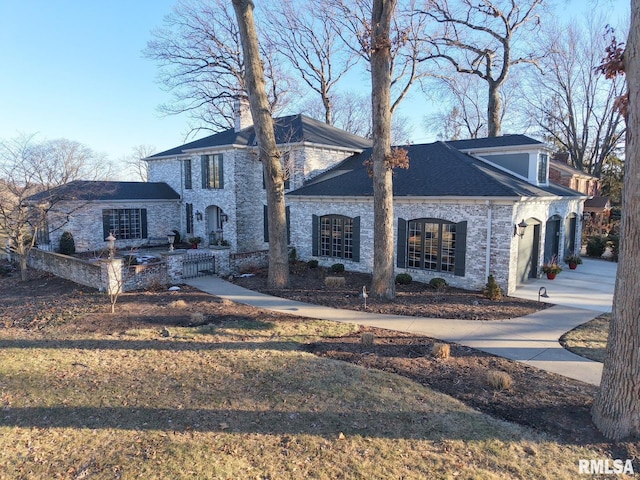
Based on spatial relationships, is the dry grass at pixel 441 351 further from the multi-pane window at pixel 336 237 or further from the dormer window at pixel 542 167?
the dormer window at pixel 542 167

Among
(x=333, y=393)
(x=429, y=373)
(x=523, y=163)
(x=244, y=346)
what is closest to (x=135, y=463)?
(x=333, y=393)

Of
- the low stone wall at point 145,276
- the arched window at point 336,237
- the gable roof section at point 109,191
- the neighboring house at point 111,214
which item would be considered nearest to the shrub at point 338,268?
the arched window at point 336,237

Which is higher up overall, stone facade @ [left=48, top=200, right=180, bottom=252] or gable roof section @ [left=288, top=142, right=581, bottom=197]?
gable roof section @ [left=288, top=142, right=581, bottom=197]

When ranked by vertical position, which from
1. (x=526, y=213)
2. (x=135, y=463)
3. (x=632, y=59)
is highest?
(x=632, y=59)

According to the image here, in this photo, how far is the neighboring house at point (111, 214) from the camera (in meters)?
21.7

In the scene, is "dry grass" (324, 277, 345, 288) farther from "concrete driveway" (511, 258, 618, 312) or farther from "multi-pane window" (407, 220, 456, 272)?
"concrete driveway" (511, 258, 618, 312)

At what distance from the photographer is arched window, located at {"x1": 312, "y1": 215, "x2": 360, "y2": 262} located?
1728 cm

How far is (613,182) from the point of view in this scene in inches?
1288

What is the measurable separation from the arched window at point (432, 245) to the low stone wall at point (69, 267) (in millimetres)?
10771

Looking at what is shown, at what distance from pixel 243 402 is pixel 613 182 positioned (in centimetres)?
3638

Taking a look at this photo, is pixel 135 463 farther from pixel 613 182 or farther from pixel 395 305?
pixel 613 182

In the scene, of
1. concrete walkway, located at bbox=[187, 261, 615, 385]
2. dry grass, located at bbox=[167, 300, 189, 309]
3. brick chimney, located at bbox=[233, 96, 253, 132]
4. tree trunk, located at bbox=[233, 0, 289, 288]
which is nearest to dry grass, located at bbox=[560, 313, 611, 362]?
concrete walkway, located at bbox=[187, 261, 615, 385]

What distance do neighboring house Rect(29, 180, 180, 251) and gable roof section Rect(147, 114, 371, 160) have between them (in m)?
3.56

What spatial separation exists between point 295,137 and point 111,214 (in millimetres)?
11245
